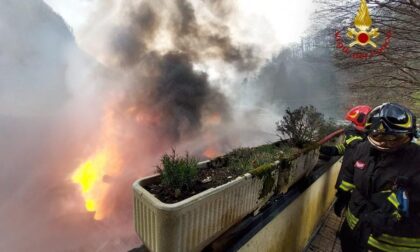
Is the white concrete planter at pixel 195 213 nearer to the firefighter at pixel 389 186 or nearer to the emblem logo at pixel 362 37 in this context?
the firefighter at pixel 389 186

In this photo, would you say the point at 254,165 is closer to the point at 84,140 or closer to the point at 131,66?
the point at 84,140

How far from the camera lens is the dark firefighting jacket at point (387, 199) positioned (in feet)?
5.72

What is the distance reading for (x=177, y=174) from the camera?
1.60 meters

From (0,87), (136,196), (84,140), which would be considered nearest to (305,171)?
(136,196)

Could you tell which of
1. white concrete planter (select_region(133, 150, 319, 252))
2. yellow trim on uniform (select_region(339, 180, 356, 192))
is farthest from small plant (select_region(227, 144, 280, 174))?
yellow trim on uniform (select_region(339, 180, 356, 192))

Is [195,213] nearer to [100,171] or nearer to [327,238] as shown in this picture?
[327,238]

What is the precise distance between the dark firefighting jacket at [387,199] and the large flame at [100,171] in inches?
802

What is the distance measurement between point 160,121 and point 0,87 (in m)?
12.1

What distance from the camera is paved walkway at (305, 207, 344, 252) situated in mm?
3158

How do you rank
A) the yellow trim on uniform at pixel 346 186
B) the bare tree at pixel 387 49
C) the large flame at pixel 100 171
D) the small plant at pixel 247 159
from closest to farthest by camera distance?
the small plant at pixel 247 159 < the yellow trim on uniform at pixel 346 186 < the bare tree at pixel 387 49 < the large flame at pixel 100 171

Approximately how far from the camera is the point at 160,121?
22500 millimetres

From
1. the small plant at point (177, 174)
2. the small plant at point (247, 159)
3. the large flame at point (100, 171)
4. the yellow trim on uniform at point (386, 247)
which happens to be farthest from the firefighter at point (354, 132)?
the large flame at point (100, 171)

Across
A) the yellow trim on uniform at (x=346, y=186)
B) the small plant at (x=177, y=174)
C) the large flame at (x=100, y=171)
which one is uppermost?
the small plant at (x=177, y=174)

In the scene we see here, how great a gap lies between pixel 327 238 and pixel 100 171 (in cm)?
2056
